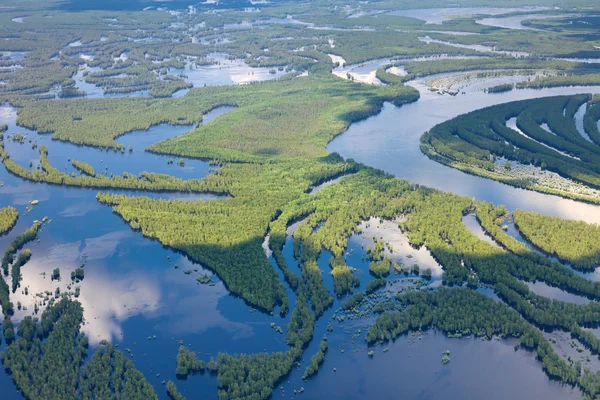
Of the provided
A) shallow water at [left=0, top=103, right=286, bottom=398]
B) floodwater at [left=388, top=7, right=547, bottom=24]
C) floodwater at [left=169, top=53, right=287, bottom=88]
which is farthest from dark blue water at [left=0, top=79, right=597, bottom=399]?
floodwater at [left=388, top=7, right=547, bottom=24]

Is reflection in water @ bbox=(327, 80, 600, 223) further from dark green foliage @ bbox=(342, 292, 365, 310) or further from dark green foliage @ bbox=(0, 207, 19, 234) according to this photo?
dark green foliage @ bbox=(0, 207, 19, 234)

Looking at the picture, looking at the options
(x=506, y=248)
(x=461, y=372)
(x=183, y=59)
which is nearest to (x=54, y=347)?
(x=461, y=372)

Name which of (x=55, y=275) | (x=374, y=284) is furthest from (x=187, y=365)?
(x=55, y=275)

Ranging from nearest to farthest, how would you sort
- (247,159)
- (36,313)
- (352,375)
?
(352,375) → (36,313) → (247,159)

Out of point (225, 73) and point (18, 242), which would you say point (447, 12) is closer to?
point (225, 73)

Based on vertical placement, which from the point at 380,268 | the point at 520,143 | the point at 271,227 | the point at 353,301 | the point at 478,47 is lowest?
the point at 353,301

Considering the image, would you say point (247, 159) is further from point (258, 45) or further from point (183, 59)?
point (258, 45)

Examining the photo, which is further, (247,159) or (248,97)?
(248,97)

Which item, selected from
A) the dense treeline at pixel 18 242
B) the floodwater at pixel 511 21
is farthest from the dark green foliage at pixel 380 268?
the floodwater at pixel 511 21
